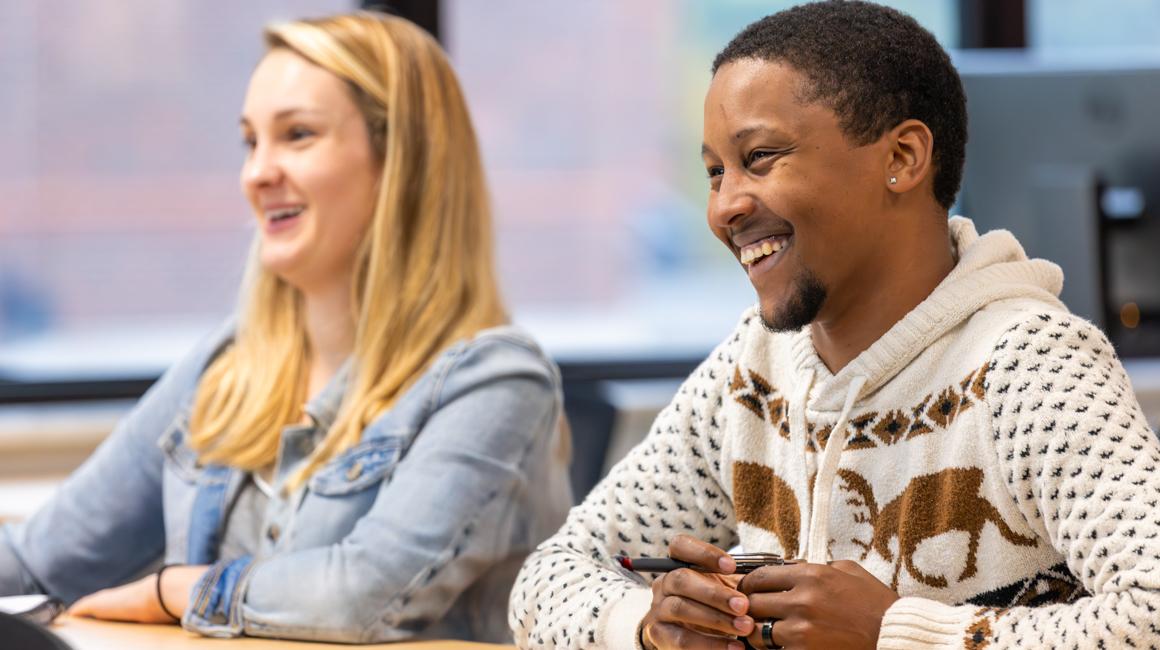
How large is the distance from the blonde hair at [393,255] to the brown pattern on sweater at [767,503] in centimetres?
63

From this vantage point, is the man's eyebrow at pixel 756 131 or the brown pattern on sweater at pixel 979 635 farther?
the man's eyebrow at pixel 756 131

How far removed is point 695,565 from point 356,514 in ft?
2.21

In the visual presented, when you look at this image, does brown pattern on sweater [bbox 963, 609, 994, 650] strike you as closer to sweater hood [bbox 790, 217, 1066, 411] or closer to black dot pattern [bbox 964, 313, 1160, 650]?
black dot pattern [bbox 964, 313, 1160, 650]

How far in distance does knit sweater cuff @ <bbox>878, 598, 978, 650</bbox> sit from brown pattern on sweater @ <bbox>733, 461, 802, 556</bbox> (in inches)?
8.2

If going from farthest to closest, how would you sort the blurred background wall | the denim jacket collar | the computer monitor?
1. the blurred background wall
2. the computer monitor
3. the denim jacket collar

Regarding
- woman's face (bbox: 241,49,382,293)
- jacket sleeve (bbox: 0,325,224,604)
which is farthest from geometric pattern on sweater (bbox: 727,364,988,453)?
jacket sleeve (bbox: 0,325,224,604)

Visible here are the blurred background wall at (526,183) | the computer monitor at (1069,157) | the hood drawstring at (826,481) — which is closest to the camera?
the hood drawstring at (826,481)

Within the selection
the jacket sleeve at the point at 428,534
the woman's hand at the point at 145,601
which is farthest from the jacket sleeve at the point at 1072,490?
the woman's hand at the point at 145,601

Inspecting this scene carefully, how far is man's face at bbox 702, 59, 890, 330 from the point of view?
1.24 m

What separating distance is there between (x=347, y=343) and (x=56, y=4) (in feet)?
5.59

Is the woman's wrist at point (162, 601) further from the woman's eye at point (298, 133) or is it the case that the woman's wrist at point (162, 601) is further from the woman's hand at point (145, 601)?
the woman's eye at point (298, 133)

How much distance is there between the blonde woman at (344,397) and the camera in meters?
1.78

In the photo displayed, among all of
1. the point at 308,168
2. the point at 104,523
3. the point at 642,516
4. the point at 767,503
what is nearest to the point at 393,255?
the point at 308,168

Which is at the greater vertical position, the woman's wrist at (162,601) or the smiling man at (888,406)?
the smiling man at (888,406)
